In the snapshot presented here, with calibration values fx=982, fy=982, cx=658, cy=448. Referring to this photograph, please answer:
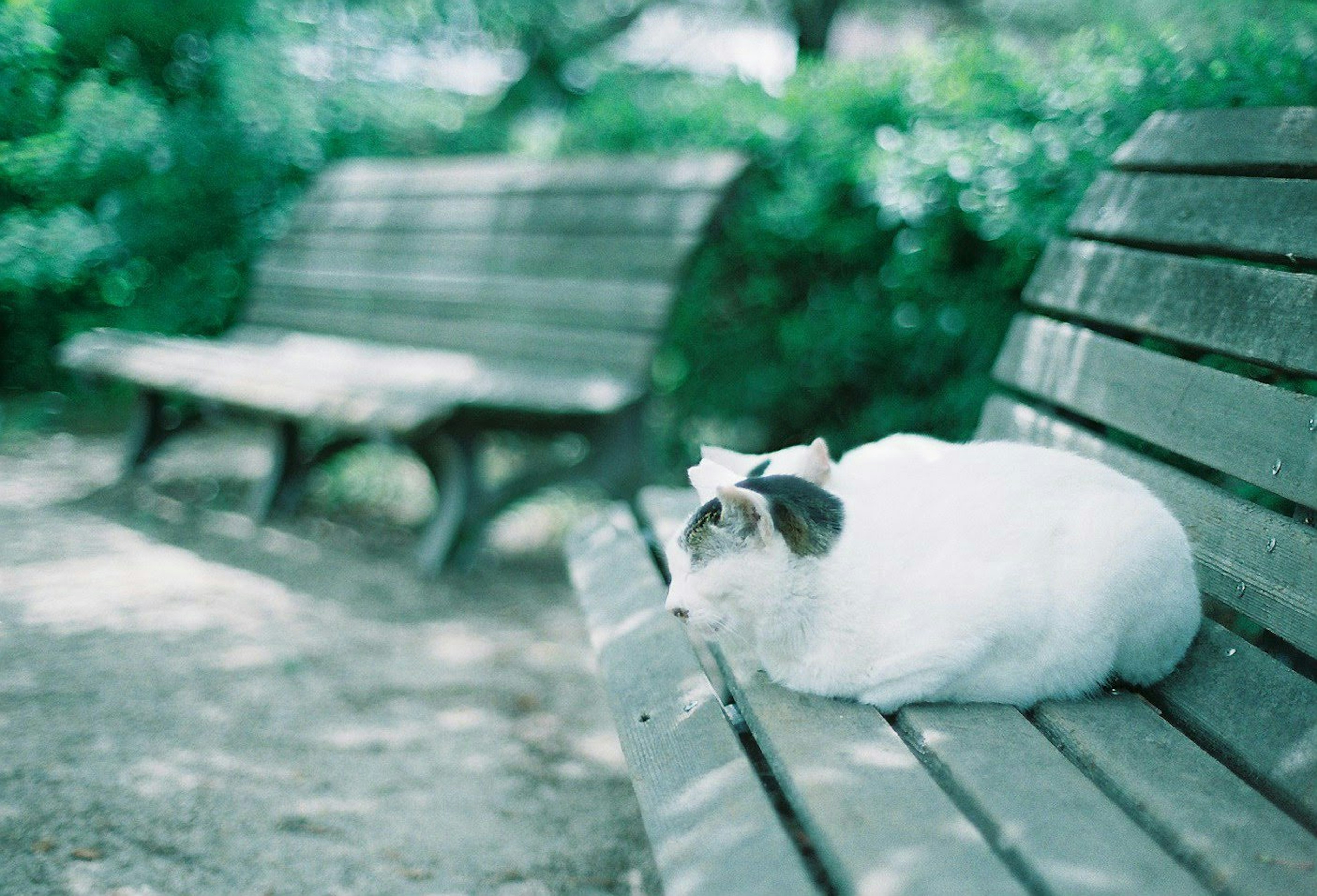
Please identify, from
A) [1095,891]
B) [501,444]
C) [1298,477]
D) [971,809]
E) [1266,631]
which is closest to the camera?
[1095,891]

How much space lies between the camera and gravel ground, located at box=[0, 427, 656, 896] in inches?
85.7

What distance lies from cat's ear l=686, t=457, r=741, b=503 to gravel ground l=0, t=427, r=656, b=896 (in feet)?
3.20

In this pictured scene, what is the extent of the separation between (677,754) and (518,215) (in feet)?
12.6

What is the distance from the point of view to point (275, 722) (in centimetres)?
281

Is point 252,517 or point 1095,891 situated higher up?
point 1095,891

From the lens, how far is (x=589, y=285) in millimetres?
4426

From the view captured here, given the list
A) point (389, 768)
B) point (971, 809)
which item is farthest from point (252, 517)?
point (971, 809)

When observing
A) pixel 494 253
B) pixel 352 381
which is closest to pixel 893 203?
pixel 494 253

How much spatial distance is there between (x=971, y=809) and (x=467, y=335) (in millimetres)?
3836

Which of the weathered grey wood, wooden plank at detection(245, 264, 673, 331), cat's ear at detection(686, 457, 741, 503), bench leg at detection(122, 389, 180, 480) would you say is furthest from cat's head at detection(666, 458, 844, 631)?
bench leg at detection(122, 389, 180, 480)

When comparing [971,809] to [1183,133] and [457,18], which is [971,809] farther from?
[457,18]

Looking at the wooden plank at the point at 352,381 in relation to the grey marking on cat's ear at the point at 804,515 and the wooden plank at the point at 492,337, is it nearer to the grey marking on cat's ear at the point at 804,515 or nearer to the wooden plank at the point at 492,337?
the wooden plank at the point at 492,337

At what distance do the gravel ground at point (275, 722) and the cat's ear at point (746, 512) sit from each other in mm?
1030

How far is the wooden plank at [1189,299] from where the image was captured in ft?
6.01
